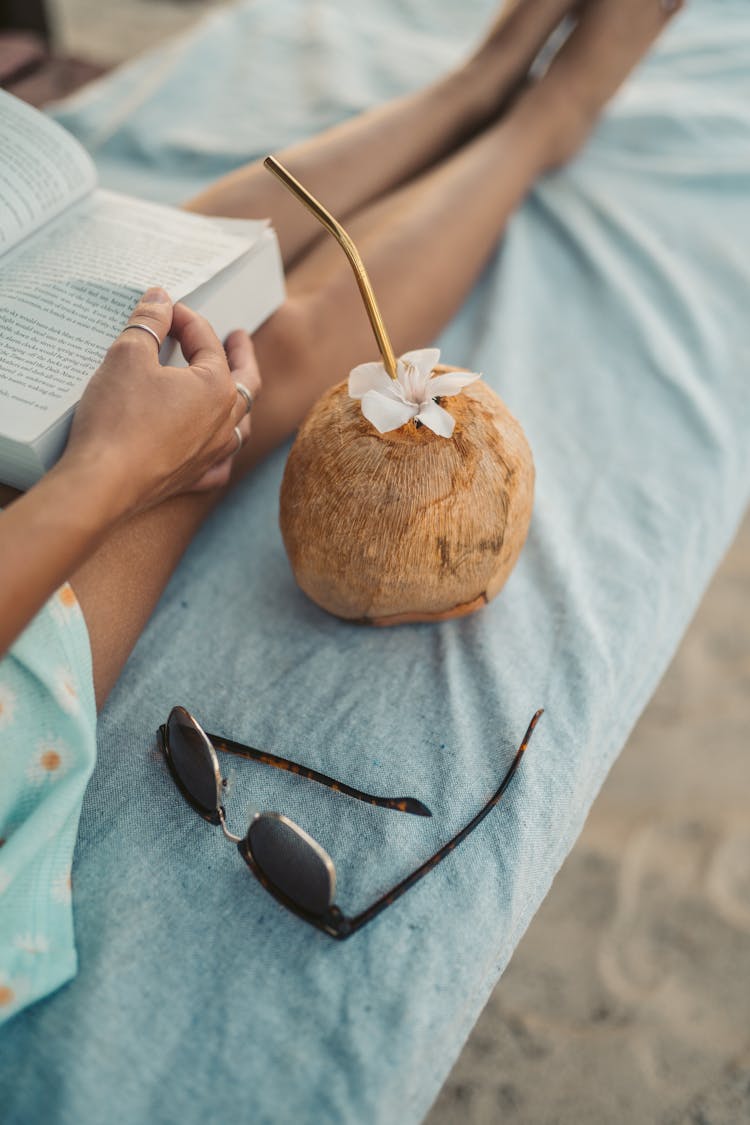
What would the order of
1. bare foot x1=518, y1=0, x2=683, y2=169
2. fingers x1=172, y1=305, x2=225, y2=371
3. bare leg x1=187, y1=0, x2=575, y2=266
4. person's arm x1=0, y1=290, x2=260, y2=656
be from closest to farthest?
person's arm x1=0, y1=290, x2=260, y2=656, fingers x1=172, y1=305, x2=225, y2=371, bare leg x1=187, y1=0, x2=575, y2=266, bare foot x1=518, y1=0, x2=683, y2=169

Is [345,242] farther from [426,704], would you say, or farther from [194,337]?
[426,704]

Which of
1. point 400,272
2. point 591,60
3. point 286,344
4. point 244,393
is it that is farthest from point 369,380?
point 591,60

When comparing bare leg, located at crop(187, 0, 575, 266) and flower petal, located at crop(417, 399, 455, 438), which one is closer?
flower petal, located at crop(417, 399, 455, 438)

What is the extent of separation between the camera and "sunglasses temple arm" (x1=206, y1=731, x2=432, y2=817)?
1.94 ft

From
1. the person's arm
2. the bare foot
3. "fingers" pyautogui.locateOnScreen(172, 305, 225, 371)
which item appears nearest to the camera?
the person's arm

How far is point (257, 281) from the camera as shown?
2.43 feet

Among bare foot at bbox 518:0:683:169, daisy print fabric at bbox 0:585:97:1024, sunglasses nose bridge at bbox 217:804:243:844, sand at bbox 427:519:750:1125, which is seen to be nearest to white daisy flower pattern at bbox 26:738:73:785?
daisy print fabric at bbox 0:585:97:1024

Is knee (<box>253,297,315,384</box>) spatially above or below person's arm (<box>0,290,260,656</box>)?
below

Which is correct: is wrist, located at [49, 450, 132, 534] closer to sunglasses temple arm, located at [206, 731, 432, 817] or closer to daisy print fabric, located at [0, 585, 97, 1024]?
daisy print fabric, located at [0, 585, 97, 1024]

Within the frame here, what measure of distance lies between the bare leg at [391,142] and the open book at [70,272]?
0.57 ft

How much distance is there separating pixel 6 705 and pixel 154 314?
277 mm

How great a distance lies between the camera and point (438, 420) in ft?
1.81

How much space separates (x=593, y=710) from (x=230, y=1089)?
35 centimetres

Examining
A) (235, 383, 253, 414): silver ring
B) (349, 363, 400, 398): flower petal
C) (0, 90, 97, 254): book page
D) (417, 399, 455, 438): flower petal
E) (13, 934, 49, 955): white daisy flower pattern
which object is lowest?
(13, 934, 49, 955): white daisy flower pattern
